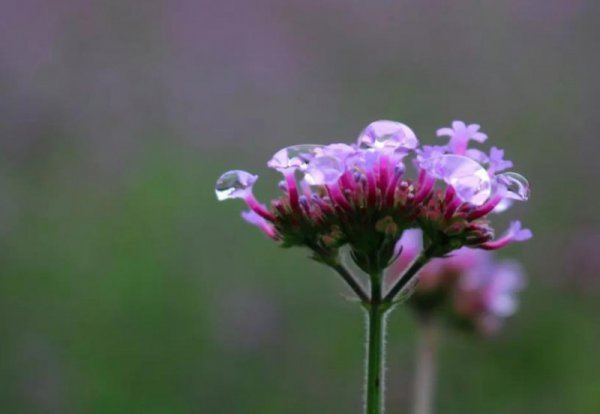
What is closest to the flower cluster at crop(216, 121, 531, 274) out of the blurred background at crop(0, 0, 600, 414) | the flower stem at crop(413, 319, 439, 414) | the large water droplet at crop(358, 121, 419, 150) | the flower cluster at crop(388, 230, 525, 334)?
the large water droplet at crop(358, 121, 419, 150)

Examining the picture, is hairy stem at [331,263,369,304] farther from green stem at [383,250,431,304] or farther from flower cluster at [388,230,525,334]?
flower cluster at [388,230,525,334]

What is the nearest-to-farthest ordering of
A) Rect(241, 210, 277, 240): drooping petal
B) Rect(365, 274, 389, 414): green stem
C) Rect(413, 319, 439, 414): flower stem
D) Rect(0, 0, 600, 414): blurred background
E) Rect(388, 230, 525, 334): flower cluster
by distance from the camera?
Rect(365, 274, 389, 414): green stem → Rect(241, 210, 277, 240): drooping petal → Rect(413, 319, 439, 414): flower stem → Rect(388, 230, 525, 334): flower cluster → Rect(0, 0, 600, 414): blurred background

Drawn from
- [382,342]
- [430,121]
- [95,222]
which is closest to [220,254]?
[95,222]

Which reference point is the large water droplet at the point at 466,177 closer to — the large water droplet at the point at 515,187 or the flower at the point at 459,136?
the large water droplet at the point at 515,187

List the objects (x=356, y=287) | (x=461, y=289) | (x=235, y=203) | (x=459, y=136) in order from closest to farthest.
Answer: (x=356, y=287) < (x=459, y=136) < (x=461, y=289) < (x=235, y=203)

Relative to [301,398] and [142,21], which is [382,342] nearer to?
[301,398]

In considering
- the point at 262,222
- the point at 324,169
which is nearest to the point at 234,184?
the point at 262,222

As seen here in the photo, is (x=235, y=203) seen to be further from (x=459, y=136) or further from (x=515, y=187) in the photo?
(x=515, y=187)
